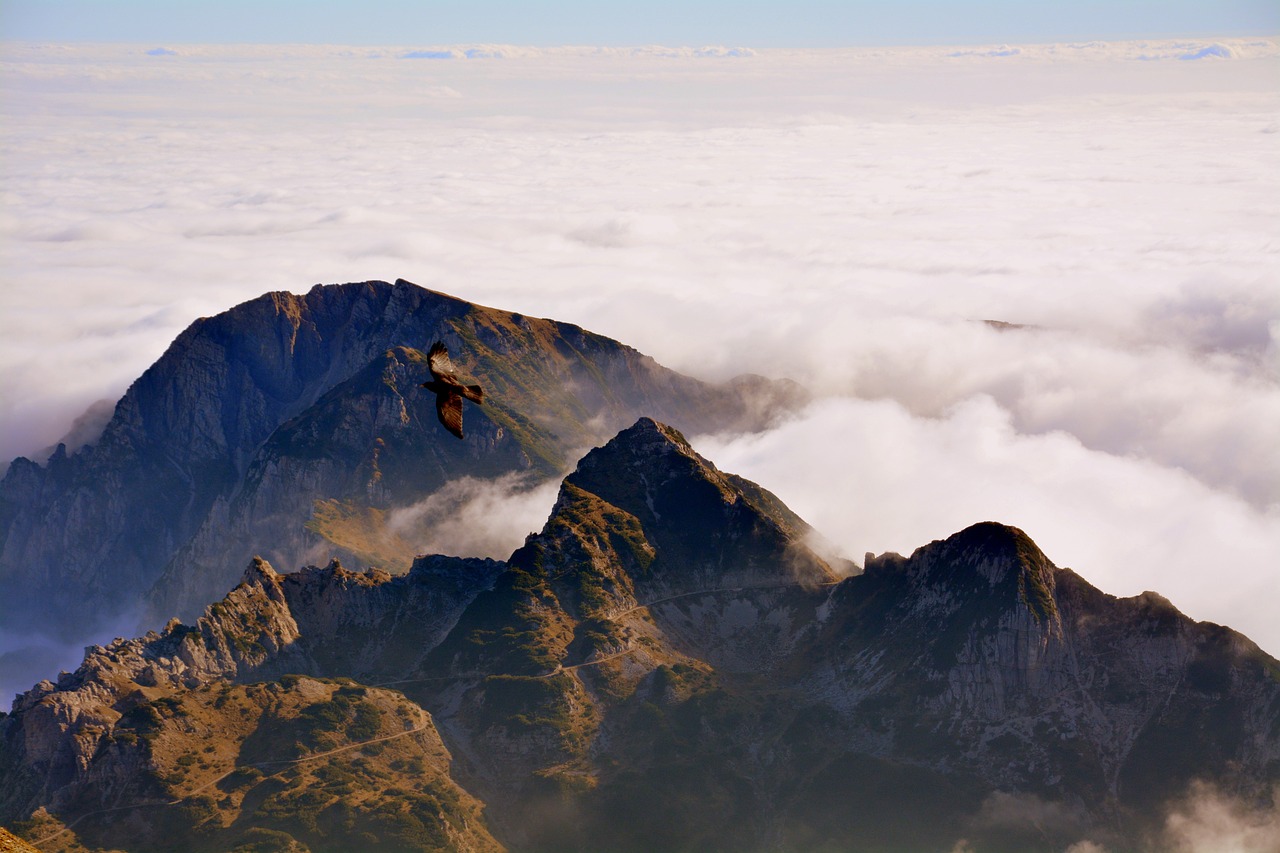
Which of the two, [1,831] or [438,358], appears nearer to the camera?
[1,831]

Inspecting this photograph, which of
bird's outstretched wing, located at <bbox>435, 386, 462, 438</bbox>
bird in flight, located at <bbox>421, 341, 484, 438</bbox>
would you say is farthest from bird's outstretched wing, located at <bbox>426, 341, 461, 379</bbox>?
bird's outstretched wing, located at <bbox>435, 386, 462, 438</bbox>

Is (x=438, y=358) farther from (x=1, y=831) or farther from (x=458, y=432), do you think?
(x=1, y=831)

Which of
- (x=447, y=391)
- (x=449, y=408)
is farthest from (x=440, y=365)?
(x=449, y=408)

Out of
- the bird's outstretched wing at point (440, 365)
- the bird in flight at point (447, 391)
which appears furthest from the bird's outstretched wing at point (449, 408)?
the bird's outstretched wing at point (440, 365)

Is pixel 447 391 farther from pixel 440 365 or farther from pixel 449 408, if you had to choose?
pixel 440 365

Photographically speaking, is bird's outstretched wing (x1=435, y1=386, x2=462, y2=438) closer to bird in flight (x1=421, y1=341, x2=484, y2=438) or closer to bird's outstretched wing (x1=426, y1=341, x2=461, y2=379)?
bird in flight (x1=421, y1=341, x2=484, y2=438)

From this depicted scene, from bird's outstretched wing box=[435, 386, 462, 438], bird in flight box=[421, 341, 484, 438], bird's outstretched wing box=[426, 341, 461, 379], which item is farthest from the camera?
bird's outstretched wing box=[426, 341, 461, 379]

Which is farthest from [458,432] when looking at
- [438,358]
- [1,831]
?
[1,831]

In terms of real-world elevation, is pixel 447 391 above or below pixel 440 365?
below

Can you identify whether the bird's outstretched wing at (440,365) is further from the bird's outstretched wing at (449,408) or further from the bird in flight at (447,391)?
the bird's outstretched wing at (449,408)
